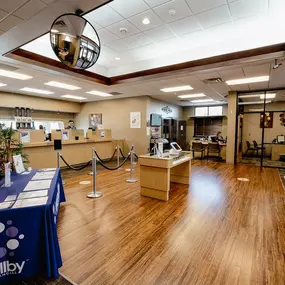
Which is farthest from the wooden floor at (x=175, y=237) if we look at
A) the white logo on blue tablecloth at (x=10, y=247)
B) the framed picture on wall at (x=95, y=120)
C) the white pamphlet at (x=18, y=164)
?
the framed picture on wall at (x=95, y=120)

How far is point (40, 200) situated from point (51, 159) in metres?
4.67

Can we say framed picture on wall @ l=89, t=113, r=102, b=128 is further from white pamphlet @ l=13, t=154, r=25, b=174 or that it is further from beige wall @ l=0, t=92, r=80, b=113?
white pamphlet @ l=13, t=154, r=25, b=174

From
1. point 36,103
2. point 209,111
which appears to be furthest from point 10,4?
point 209,111

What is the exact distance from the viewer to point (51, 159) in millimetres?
6180

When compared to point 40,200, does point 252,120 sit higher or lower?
higher

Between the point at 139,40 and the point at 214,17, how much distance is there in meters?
1.65

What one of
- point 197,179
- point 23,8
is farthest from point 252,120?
point 23,8

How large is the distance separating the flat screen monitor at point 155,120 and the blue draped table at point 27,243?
7451 mm

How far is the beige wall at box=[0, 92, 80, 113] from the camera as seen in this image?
788cm

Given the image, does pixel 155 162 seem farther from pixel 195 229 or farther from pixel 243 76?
pixel 243 76

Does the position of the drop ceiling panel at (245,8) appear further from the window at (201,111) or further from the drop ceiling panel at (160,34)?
the window at (201,111)

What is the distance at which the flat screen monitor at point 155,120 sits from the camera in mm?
8984

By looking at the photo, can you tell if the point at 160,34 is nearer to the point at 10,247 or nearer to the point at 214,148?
the point at 10,247

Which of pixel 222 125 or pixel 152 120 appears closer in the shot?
pixel 152 120
